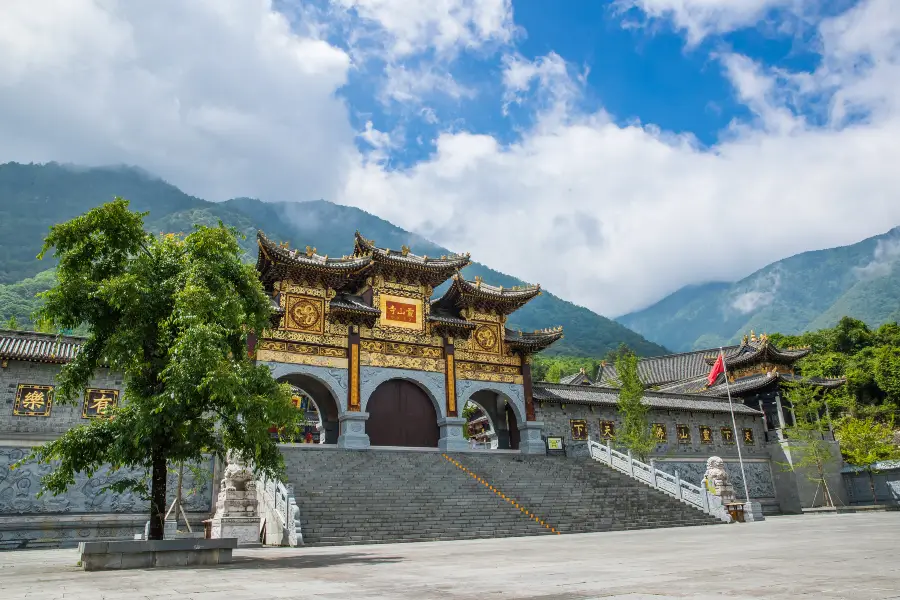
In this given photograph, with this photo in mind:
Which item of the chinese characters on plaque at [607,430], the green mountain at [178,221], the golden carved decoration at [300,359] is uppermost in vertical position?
the green mountain at [178,221]

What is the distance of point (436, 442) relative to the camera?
27578 mm

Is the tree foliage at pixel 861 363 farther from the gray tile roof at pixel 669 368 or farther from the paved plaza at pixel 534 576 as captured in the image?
the paved plaza at pixel 534 576

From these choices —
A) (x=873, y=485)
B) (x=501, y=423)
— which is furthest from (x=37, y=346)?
(x=873, y=485)

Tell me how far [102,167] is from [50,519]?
153694mm

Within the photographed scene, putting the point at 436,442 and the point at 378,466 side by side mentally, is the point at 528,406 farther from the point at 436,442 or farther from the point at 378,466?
the point at 378,466

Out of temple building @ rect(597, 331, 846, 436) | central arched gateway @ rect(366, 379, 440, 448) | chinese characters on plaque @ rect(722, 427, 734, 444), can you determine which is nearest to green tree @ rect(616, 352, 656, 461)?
temple building @ rect(597, 331, 846, 436)

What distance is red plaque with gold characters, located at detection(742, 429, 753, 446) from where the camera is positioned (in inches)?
1325

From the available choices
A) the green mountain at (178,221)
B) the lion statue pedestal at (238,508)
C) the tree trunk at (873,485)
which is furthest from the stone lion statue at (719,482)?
the green mountain at (178,221)

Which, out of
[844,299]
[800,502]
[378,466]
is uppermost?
[844,299]

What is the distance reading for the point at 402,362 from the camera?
27047 millimetres

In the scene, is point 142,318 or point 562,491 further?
point 562,491

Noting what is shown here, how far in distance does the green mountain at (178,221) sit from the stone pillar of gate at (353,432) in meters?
82.5

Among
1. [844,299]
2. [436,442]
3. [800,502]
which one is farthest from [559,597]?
[844,299]

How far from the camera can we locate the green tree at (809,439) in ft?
103
